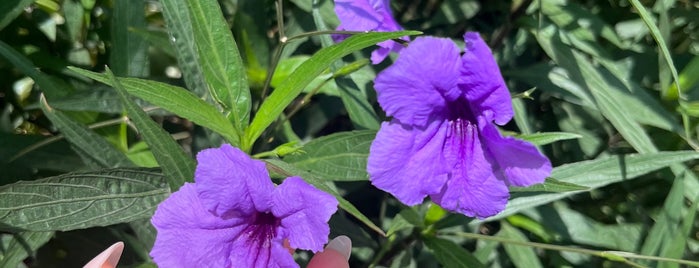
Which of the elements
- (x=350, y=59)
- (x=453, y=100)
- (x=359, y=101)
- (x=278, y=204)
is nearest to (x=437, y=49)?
(x=453, y=100)

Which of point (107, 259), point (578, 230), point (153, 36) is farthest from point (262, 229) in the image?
point (578, 230)

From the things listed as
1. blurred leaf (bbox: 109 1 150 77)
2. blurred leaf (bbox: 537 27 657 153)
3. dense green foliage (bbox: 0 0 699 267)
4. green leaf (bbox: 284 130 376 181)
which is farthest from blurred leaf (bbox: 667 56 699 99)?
blurred leaf (bbox: 109 1 150 77)

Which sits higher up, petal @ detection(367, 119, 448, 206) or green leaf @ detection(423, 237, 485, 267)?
petal @ detection(367, 119, 448, 206)

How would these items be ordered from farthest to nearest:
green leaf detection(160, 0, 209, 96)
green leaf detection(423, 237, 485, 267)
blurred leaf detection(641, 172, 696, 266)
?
blurred leaf detection(641, 172, 696, 266) → green leaf detection(423, 237, 485, 267) → green leaf detection(160, 0, 209, 96)

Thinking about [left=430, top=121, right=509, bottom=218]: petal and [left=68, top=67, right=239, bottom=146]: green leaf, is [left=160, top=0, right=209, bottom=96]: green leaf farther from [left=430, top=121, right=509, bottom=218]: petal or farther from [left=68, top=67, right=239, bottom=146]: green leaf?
[left=430, top=121, right=509, bottom=218]: petal

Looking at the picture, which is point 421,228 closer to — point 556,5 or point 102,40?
point 556,5

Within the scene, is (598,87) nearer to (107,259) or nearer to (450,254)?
(450,254)

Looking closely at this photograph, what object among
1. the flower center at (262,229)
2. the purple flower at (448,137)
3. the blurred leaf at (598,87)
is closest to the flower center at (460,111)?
the purple flower at (448,137)
